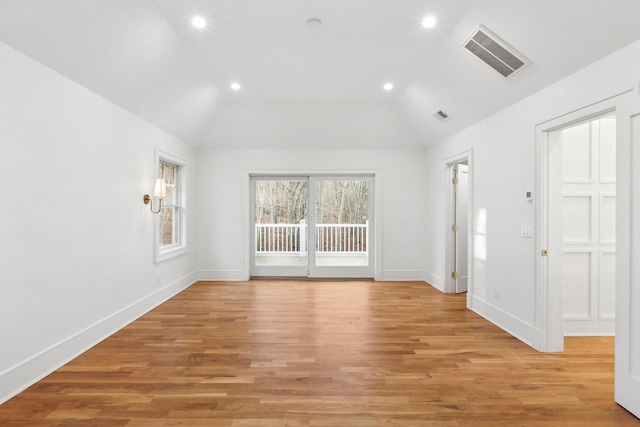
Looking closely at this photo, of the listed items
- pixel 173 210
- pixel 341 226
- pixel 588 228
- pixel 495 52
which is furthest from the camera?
pixel 341 226

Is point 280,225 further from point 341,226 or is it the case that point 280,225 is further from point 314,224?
point 341,226

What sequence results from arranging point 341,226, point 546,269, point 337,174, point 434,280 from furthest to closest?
point 341,226
point 337,174
point 434,280
point 546,269

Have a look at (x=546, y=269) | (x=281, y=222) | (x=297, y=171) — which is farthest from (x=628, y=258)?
(x=281, y=222)

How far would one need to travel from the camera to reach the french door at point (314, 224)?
6.27 m

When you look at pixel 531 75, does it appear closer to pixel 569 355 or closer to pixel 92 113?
pixel 569 355

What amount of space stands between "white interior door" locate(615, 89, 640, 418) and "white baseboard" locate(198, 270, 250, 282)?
512 centimetres

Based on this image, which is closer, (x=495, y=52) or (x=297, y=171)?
(x=495, y=52)

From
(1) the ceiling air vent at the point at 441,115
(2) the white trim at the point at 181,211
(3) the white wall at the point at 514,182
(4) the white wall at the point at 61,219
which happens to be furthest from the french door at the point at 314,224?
(4) the white wall at the point at 61,219

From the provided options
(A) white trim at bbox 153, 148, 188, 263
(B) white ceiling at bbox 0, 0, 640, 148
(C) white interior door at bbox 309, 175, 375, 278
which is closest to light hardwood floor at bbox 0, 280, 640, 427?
(A) white trim at bbox 153, 148, 188, 263

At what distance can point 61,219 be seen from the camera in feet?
9.13

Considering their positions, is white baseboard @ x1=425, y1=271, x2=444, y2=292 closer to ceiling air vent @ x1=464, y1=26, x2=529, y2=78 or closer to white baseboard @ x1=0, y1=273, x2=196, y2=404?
ceiling air vent @ x1=464, y1=26, x2=529, y2=78

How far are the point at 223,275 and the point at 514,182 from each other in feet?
15.7

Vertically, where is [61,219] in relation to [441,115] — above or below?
below

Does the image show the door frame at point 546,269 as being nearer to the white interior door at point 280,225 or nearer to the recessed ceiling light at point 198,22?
the recessed ceiling light at point 198,22
